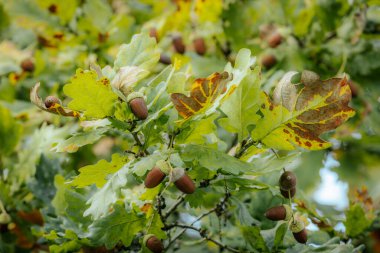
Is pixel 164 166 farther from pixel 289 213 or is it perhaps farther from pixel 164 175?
pixel 289 213

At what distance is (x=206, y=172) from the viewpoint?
117 cm

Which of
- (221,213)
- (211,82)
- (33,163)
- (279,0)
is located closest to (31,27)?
(33,163)

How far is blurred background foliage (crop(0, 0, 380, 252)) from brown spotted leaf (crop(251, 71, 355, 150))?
0.55m

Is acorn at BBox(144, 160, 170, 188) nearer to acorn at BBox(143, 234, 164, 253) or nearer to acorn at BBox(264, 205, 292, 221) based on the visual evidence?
acorn at BBox(143, 234, 164, 253)

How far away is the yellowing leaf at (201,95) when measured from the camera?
1070mm

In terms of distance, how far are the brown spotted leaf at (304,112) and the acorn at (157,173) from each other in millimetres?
193

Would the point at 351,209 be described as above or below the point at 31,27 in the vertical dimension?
below

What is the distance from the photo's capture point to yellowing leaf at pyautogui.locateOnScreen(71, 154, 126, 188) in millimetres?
1137

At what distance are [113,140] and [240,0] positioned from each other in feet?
2.43

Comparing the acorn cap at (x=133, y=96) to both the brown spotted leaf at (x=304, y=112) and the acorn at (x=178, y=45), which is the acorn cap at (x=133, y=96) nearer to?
the brown spotted leaf at (x=304, y=112)

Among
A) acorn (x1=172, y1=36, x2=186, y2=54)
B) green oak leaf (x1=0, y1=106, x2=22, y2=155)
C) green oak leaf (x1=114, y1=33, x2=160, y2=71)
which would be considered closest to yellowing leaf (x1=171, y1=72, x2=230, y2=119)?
green oak leaf (x1=114, y1=33, x2=160, y2=71)

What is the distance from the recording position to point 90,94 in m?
1.07

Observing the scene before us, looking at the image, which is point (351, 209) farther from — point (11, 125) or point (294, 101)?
point (11, 125)

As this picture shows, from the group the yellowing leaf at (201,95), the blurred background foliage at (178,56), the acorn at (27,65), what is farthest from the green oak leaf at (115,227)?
the acorn at (27,65)
